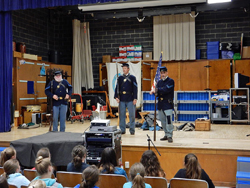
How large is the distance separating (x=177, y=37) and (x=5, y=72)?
240 inches

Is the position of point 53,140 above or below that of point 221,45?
below

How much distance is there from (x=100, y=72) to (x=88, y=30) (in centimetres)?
173

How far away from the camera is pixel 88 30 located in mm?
12180

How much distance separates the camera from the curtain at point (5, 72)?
25.9 feet

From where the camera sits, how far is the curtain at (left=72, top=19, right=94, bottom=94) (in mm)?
11727

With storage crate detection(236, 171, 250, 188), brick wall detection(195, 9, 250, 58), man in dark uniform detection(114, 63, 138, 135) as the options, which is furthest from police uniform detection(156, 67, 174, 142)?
brick wall detection(195, 9, 250, 58)

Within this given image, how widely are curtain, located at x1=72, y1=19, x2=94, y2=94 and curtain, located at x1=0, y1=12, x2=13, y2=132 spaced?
12.8 feet

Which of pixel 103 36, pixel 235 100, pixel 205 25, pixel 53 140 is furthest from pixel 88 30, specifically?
pixel 53 140

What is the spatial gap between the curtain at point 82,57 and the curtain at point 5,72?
3898mm

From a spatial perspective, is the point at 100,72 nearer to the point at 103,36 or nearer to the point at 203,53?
the point at 103,36

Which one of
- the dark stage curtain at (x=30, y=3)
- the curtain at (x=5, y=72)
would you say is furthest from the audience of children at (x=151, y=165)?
the curtain at (x=5, y=72)

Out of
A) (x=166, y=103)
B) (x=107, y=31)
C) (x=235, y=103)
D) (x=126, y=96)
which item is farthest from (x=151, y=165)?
(x=107, y=31)

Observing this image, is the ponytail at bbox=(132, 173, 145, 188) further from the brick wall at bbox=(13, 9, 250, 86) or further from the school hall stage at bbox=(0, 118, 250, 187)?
the brick wall at bbox=(13, 9, 250, 86)

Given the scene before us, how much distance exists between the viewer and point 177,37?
1114 cm
